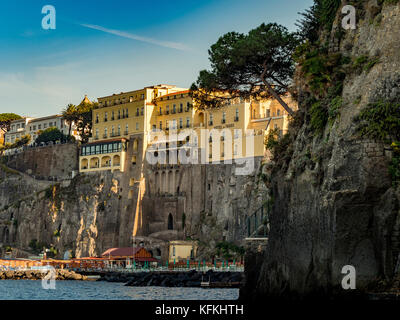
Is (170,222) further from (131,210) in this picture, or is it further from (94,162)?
(94,162)

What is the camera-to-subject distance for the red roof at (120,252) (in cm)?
8906

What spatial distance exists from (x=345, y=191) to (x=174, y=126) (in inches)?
2743

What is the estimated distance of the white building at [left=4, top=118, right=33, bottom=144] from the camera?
5344 inches

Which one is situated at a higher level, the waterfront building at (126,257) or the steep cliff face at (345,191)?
the steep cliff face at (345,191)

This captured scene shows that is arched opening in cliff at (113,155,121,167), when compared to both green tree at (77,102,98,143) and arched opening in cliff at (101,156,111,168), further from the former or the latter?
green tree at (77,102,98,143)

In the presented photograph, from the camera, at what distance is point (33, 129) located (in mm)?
133750

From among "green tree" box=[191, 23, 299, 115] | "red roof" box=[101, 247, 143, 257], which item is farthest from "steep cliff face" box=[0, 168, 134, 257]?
"green tree" box=[191, 23, 299, 115]

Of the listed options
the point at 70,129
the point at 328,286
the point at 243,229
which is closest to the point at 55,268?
the point at 243,229

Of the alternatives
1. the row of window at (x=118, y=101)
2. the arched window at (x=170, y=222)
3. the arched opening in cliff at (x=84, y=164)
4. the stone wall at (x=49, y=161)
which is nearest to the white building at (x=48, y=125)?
the stone wall at (x=49, y=161)

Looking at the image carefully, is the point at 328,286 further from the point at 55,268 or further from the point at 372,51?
the point at 55,268

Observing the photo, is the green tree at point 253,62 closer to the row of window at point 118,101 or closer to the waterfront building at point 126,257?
the waterfront building at point 126,257

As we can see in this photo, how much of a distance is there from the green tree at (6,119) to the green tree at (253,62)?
100189mm

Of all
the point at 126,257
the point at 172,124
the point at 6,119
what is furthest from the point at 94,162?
the point at 6,119

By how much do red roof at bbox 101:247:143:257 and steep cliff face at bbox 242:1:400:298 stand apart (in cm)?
5429
